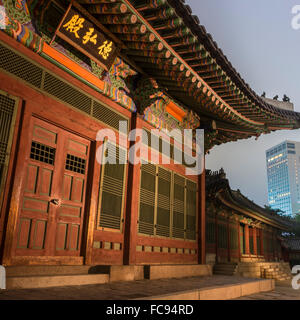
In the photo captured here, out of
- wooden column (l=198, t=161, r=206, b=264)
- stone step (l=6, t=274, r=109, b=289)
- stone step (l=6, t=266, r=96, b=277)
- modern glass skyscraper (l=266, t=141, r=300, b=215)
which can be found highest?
modern glass skyscraper (l=266, t=141, r=300, b=215)

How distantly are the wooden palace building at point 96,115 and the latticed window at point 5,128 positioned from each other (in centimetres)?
2

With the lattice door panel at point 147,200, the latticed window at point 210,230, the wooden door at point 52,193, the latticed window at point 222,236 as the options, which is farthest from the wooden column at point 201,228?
the latticed window at point 222,236

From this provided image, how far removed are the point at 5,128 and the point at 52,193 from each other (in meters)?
1.36

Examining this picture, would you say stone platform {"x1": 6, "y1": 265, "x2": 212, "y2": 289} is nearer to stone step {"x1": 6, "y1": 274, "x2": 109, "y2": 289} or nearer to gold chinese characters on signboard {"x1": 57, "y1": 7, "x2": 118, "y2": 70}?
stone step {"x1": 6, "y1": 274, "x2": 109, "y2": 289}

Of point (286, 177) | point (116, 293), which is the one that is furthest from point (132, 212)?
point (286, 177)

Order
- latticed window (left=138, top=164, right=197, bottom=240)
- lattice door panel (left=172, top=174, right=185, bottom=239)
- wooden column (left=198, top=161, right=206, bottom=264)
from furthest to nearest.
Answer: wooden column (left=198, top=161, right=206, bottom=264), lattice door panel (left=172, top=174, right=185, bottom=239), latticed window (left=138, top=164, right=197, bottom=240)

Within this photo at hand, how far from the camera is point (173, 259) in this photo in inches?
326

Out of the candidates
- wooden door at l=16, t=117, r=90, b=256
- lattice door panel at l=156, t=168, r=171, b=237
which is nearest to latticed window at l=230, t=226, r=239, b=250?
lattice door panel at l=156, t=168, r=171, b=237

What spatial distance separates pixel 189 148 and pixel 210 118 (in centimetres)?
126

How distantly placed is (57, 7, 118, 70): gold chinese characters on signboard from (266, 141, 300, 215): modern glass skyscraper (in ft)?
448

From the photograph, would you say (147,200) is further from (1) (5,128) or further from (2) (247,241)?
(2) (247,241)

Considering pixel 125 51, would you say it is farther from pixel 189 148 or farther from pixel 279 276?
pixel 279 276

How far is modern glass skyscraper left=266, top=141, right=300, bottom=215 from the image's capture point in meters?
130
